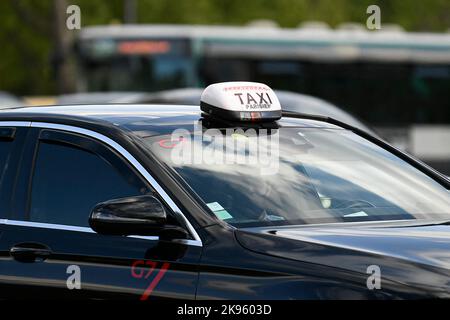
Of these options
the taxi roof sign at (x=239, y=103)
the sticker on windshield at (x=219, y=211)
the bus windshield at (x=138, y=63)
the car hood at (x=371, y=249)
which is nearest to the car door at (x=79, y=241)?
the sticker on windshield at (x=219, y=211)

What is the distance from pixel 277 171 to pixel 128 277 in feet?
2.49

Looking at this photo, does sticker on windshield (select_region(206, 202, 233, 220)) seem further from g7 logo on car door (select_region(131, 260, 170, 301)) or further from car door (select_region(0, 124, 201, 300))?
g7 logo on car door (select_region(131, 260, 170, 301))

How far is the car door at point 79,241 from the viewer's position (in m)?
4.37

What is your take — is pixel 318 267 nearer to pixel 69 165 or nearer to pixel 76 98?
pixel 69 165

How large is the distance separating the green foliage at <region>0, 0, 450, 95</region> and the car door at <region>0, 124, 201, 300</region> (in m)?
34.2

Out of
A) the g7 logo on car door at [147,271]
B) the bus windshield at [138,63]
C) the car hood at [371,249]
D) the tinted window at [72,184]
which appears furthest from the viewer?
the bus windshield at [138,63]

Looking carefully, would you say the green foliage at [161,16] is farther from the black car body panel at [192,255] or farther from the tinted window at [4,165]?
the black car body panel at [192,255]

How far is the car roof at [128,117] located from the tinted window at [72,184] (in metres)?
0.14

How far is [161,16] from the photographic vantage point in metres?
42.3

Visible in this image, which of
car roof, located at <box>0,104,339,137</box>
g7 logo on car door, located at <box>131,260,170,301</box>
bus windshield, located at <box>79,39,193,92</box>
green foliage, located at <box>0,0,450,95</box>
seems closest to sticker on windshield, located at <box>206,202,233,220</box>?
g7 logo on car door, located at <box>131,260,170,301</box>

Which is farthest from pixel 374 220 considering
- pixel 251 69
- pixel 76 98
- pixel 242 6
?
pixel 242 6

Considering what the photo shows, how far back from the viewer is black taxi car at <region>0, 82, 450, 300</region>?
164 inches

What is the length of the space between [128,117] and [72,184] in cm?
37

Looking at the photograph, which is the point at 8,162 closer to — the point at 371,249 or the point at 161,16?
the point at 371,249
